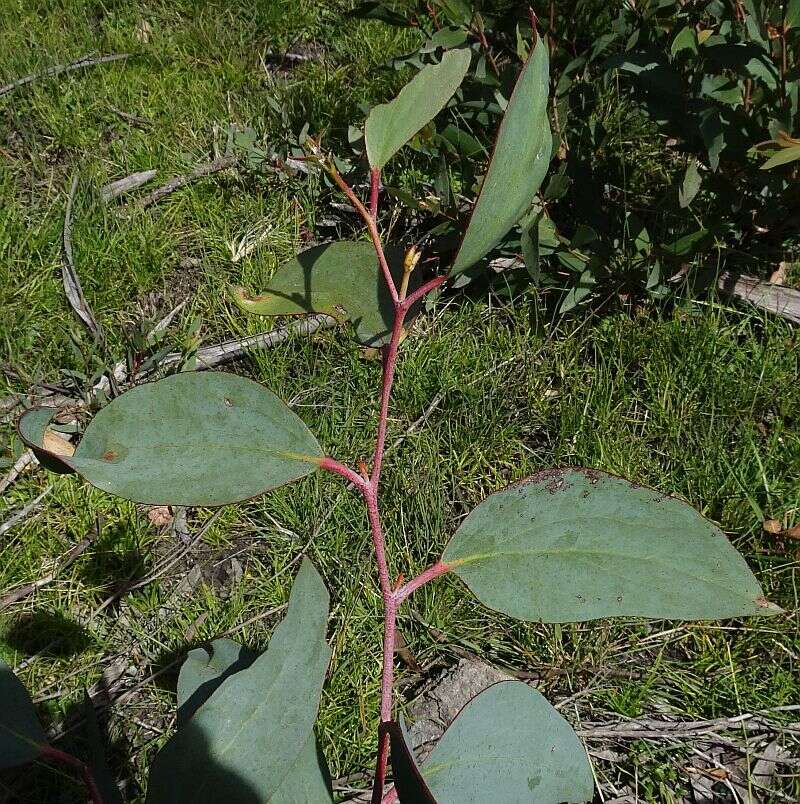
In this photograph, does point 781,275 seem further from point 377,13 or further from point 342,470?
point 342,470

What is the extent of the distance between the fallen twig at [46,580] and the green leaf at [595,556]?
3.74 ft

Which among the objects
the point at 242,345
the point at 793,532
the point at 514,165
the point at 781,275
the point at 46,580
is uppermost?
the point at 514,165

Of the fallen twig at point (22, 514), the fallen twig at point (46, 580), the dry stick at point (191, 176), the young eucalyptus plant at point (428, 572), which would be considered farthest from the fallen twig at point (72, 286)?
the young eucalyptus plant at point (428, 572)

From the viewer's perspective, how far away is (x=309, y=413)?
1861 mm

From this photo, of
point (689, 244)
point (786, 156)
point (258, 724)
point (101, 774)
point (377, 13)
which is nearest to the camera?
point (258, 724)

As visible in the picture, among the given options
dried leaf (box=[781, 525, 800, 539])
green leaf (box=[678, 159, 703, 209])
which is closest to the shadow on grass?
dried leaf (box=[781, 525, 800, 539])

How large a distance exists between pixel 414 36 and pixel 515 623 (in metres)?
2.02

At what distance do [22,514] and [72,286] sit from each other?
66cm

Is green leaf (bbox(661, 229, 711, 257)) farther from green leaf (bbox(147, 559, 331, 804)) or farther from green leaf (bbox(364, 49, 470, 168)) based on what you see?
green leaf (bbox(147, 559, 331, 804))

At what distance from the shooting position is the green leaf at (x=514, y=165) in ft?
2.33

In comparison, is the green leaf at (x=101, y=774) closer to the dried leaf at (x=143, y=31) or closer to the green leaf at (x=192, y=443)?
→ the green leaf at (x=192, y=443)

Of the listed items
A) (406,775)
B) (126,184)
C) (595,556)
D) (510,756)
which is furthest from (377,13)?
(406,775)

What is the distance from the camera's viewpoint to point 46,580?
65.7 inches

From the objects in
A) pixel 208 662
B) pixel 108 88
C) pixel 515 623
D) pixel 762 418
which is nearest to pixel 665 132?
pixel 762 418
